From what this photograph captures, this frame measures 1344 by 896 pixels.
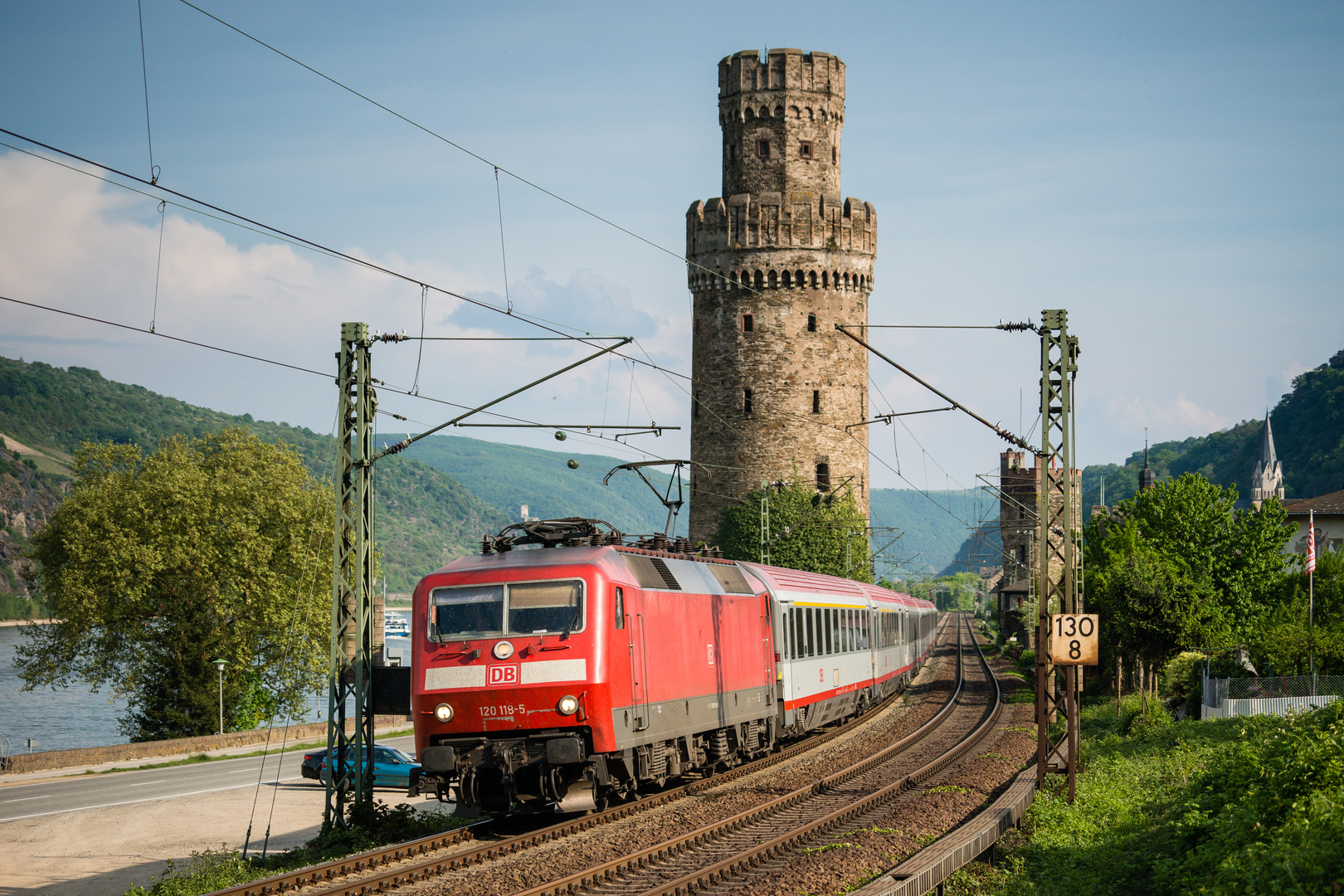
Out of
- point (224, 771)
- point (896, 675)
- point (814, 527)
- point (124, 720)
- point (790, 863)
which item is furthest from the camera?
point (814, 527)

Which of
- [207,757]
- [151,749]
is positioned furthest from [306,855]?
[151,749]

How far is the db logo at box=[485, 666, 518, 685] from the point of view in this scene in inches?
640

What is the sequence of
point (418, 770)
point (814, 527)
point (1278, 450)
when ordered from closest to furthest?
point (418, 770)
point (814, 527)
point (1278, 450)

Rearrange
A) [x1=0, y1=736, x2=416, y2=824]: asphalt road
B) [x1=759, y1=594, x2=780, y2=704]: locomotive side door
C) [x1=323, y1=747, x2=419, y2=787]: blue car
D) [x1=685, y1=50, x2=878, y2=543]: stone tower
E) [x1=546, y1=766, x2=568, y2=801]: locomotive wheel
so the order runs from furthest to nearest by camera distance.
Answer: [x1=685, y1=50, x2=878, y2=543]: stone tower → [x1=0, y1=736, x2=416, y2=824]: asphalt road → [x1=323, y1=747, x2=419, y2=787]: blue car → [x1=759, y1=594, x2=780, y2=704]: locomotive side door → [x1=546, y1=766, x2=568, y2=801]: locomotive wheel

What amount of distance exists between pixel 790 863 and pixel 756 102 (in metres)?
52.3

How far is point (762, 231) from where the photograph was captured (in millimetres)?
61625

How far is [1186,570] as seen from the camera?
42125mm

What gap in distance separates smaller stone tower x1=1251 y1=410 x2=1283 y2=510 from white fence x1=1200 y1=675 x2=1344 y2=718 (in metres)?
118

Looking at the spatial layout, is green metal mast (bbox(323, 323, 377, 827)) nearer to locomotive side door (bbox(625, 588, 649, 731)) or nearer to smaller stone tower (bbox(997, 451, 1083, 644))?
locomotive side door (bbox(625, 588, 649, 731))

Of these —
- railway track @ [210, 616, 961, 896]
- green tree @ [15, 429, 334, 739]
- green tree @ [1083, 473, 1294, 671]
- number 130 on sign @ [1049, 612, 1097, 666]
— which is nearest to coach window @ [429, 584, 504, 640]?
railway track @ [210, 616, 961, 896]

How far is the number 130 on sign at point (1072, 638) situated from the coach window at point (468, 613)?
8.15 m

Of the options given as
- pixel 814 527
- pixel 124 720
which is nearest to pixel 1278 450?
pixel 814 527

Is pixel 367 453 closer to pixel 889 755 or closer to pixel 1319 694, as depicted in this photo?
pixel 889 755

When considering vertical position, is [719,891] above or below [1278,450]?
below
